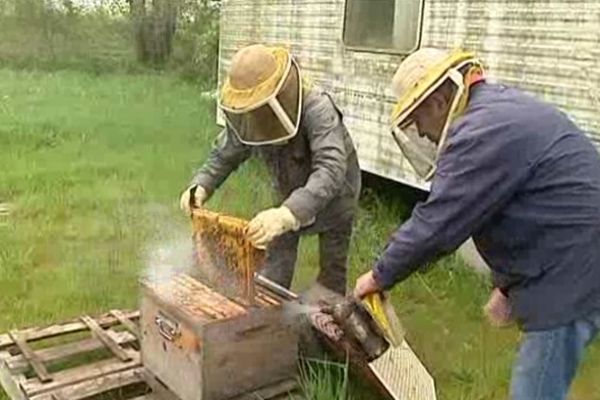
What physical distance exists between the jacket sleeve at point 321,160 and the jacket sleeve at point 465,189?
33.0 inches

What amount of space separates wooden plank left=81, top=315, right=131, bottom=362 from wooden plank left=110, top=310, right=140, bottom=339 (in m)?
0.12

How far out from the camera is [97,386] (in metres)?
3.58

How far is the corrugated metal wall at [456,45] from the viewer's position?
15.2 feet

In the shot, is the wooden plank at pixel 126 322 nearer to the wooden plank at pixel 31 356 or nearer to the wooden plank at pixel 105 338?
the wooden plank at pixel 105 338

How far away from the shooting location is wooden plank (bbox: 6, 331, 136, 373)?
385cm

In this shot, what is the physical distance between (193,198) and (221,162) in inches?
8.8

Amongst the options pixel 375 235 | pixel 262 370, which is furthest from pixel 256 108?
pixel 375 235

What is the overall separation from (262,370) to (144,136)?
7.25m

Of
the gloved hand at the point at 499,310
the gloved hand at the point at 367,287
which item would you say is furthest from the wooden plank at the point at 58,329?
the gloved hand at the point at 499,310

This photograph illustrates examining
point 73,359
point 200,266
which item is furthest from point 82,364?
point 200,266

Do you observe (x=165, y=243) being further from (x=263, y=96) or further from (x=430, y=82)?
(x=430, y=82)

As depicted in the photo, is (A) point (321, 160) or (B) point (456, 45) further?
(B) point (456, 45)

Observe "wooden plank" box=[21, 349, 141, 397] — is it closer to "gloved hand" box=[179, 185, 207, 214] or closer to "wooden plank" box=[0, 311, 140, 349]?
"wooden plank" box=[0, 311, 140, 349]

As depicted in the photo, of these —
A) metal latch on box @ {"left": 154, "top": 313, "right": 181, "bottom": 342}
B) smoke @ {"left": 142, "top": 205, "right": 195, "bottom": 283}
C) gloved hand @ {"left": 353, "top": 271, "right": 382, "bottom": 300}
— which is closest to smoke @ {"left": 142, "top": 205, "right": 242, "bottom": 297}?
smoke @ {"left": 142, "top": 205, "right": 195, "bottom": 283}
